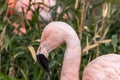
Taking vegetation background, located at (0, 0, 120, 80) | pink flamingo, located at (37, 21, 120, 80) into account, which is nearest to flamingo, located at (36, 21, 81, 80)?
pink flamingo, located at (37, 21, 120, 80)

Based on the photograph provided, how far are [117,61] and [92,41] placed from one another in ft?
2.31

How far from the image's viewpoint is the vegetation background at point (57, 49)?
412 cm

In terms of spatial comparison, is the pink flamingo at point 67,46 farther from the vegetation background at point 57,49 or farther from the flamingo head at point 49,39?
the vegetation background at point 57,49

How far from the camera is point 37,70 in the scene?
413 centimetres

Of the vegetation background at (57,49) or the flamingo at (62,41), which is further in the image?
the vegetation background at (57,49)

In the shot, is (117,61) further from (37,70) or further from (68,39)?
(37,70)

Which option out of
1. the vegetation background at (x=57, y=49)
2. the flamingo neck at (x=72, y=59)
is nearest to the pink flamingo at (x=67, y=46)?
the flamingo neck at (x=72, y=59)

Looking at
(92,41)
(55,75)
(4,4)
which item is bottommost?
(55,75)

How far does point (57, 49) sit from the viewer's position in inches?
167

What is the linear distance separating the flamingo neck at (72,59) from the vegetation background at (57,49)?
24.3 inches

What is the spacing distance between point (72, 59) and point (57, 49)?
839 millimetres

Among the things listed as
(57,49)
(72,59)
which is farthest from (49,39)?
(57,49)

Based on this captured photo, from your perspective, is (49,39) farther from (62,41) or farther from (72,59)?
(72,59)

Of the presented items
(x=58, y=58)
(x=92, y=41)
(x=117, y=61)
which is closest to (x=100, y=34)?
(x=92, y=41)
